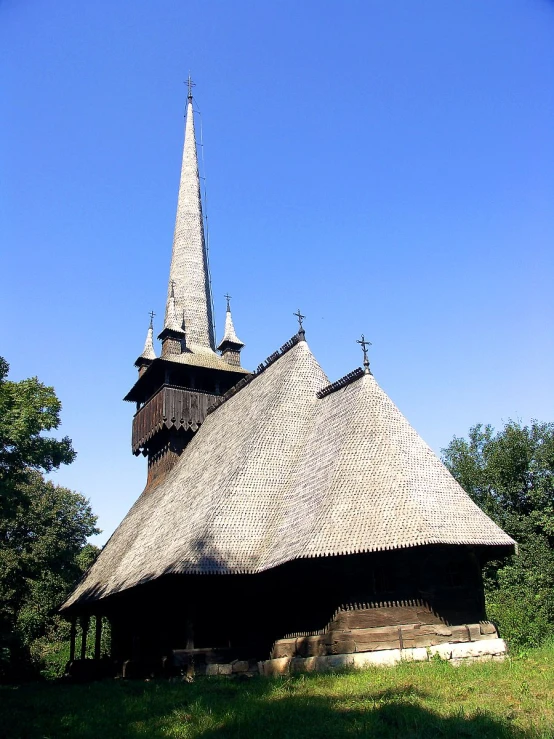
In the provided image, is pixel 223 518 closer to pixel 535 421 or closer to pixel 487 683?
pixel 487 683

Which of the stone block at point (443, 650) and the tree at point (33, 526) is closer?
the stone block at point (443, 650)

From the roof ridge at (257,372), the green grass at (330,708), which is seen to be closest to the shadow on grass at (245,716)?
the green grass at (330,708)

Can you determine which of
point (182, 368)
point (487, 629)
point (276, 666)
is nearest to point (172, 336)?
point (182, 368)

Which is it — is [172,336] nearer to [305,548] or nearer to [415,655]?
[305,548]

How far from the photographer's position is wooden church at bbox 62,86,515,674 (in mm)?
14430

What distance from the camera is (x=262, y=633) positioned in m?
17.3

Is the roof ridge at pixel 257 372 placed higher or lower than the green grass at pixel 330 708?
higher

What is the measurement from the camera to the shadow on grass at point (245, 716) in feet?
27.8

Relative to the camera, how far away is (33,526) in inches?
1604

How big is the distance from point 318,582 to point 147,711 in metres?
5.48

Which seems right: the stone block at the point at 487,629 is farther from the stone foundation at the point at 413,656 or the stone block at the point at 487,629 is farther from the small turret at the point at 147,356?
the small turret at the point at 147,356

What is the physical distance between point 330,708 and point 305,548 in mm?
5223

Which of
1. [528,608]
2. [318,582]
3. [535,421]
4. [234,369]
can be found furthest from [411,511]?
[535,421]

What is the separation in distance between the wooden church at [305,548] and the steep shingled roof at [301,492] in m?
0.05
